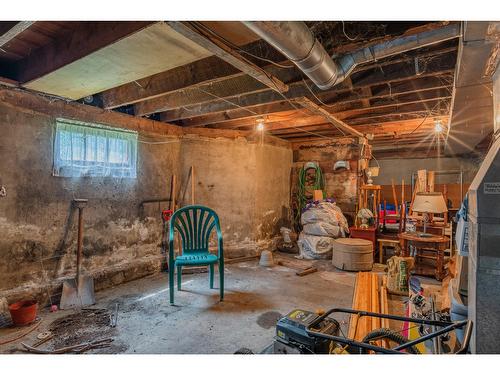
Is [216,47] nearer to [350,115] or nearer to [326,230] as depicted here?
[350,115]

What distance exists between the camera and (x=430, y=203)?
12.1 feet

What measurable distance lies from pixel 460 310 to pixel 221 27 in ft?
7.96

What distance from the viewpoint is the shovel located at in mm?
2965

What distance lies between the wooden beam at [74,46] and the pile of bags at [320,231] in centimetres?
417

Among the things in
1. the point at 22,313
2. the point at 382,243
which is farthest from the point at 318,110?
the point at 22,313

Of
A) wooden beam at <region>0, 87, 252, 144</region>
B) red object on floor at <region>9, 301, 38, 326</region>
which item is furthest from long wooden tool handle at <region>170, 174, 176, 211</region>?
red object on floor at <region>9, 301, 38, 326</region>

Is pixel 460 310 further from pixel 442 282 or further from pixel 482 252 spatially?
pixel 442 282

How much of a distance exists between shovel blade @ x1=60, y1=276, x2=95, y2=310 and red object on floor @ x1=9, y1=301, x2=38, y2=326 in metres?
0.36

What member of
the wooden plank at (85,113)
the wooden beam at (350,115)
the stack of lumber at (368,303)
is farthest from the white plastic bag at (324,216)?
the wooden plank at (85,113)

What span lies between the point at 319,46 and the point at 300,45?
226 millimetres

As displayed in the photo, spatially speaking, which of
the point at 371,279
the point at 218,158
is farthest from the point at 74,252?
the point at 371,279

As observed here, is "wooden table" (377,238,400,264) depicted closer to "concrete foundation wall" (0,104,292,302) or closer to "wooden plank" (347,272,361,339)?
"wooden plank" (347,272,361,339)

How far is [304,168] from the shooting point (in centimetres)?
619

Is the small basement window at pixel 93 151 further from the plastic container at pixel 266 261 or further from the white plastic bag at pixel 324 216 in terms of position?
the white plastic bag at pixel 324 216
